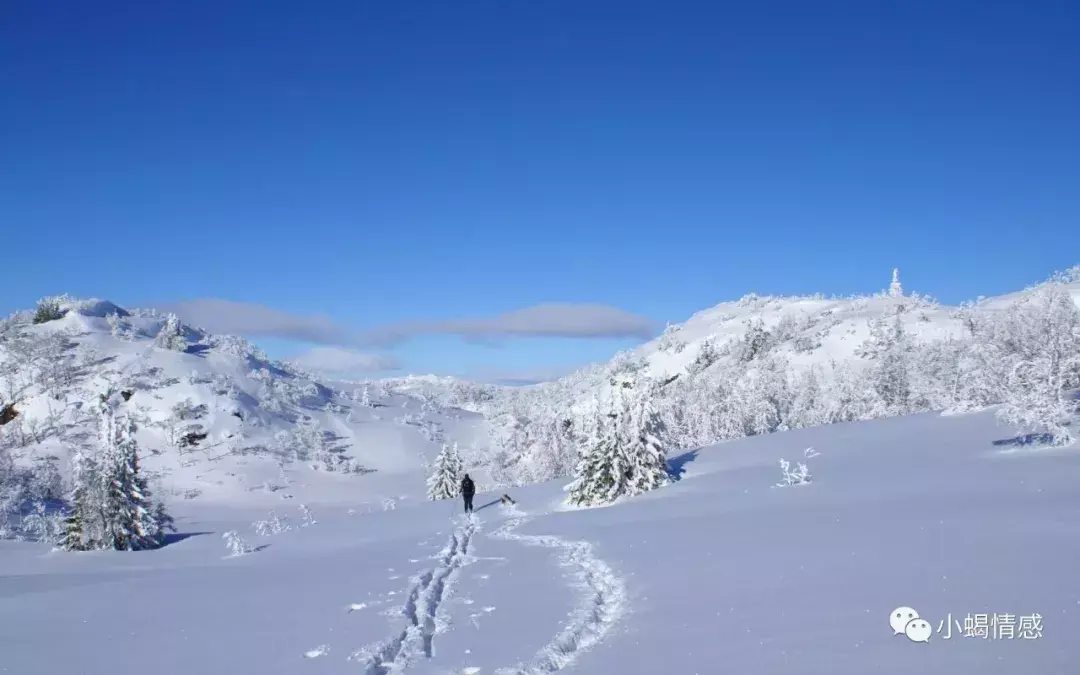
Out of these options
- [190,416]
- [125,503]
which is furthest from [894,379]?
[190,416]

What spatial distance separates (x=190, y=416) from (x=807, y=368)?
71.4 meters

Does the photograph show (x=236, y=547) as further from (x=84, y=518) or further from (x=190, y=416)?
(x=190, y=416)

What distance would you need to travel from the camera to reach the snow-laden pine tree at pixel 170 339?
74.4 meters

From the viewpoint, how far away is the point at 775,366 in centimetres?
8225

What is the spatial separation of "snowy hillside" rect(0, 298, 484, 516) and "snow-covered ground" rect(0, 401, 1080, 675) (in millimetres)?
44279

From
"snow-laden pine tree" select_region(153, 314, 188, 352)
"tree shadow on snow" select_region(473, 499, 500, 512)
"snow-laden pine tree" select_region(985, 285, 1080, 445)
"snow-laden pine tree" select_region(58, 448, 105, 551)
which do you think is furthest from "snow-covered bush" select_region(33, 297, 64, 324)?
"snow-laden pine tree" select_region(985, 285, 1080, 445)

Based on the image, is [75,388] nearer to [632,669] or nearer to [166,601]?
[166,601]

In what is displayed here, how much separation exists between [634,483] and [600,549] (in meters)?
10.1

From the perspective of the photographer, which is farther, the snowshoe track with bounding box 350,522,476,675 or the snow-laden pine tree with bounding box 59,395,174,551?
the snow-laden pine tree with bounding box 59,395,174,551

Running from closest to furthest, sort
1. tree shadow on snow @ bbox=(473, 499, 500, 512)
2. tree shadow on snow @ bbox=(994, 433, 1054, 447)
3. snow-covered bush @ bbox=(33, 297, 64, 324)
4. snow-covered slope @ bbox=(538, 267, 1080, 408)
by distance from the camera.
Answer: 1. tree shadow on snow @ bbox=(994, 433, 1054, 447)
2. tree shadow on snow @ bbox=(473, 499, 500, 512)
3. snow-covered bush @ bbox=(33, 297, 64, 324)
4. snow-covered slope @ bbox=(538, 267, 1080, 408)

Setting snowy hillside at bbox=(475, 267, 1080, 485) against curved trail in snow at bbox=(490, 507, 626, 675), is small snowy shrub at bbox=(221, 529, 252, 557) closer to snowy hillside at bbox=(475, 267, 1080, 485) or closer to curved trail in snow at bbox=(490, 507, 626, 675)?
curved trail in snow at bbox=(490, 507, 626, 675)

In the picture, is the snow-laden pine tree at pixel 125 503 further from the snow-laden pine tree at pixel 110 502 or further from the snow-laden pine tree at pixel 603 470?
the snow-laden pine tree at pixel 603 470

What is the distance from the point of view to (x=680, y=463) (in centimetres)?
2906

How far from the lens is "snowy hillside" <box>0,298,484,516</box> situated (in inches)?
2319
